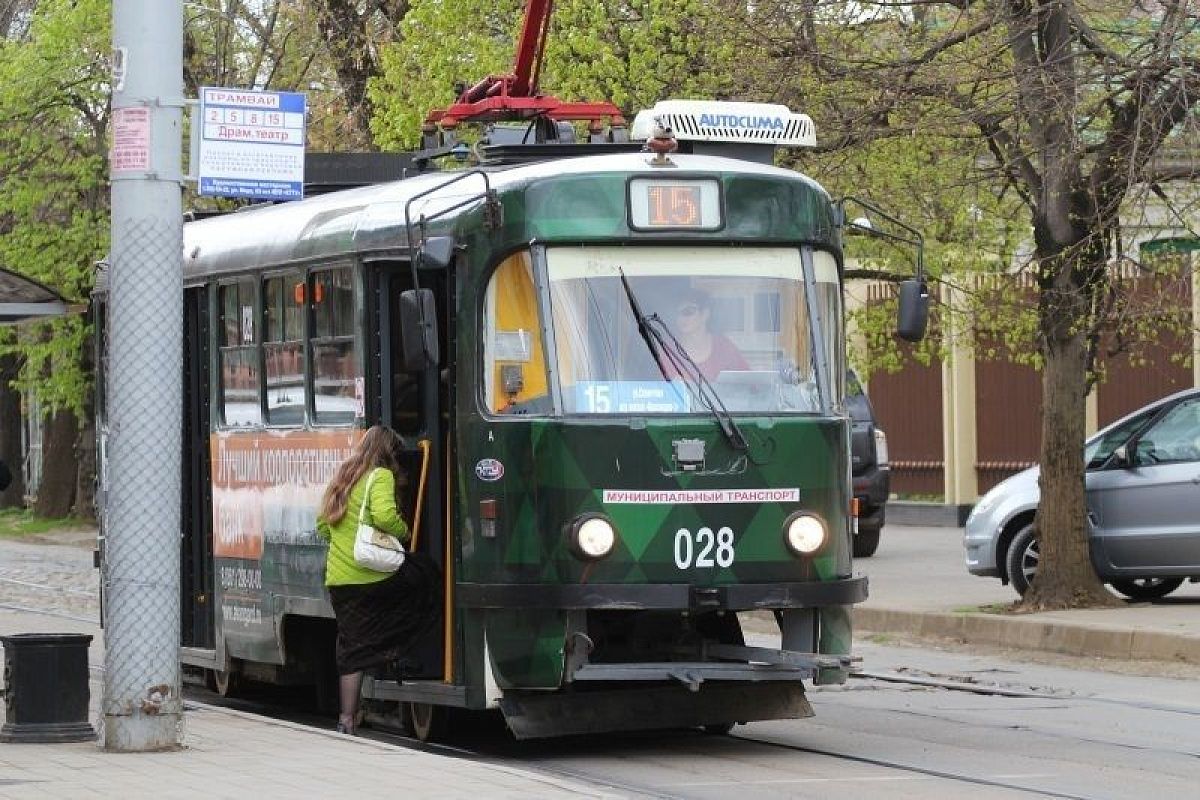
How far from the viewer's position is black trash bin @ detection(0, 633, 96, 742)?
11773mm

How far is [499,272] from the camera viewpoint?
12.0 m

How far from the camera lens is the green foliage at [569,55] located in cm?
2216

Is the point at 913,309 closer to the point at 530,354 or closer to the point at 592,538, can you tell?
the point at 530,354

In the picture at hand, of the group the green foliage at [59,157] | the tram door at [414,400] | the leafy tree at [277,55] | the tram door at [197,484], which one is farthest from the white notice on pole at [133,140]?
the green foliage at [59,157]

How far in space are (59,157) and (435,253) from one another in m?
26.1

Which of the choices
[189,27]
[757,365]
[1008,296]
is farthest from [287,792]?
[189,27]

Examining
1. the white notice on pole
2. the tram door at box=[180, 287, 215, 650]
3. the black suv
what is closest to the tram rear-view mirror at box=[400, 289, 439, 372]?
the white notice on pole

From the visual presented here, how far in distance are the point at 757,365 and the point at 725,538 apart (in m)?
0.93

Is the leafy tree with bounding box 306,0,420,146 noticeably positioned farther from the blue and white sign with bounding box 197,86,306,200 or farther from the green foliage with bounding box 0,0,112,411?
the blue and white sign with bounding box 197,86,306,200

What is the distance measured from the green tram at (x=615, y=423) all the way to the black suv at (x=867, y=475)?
1448cm

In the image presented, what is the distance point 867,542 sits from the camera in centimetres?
2778

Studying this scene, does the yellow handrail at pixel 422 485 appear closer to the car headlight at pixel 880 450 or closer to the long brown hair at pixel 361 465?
the long brown hair at pixel 361 465

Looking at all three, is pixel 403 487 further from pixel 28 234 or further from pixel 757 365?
pixel 28 234

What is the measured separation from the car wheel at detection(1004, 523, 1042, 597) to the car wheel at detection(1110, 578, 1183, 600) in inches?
29.5
